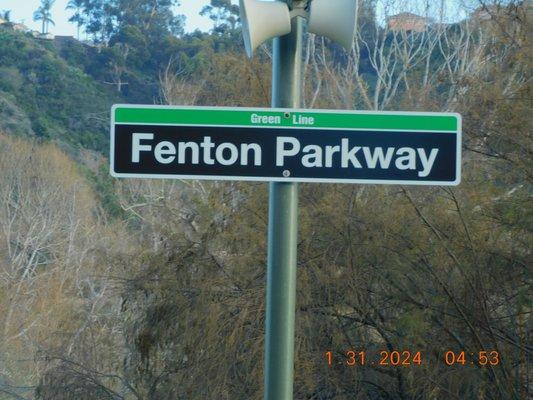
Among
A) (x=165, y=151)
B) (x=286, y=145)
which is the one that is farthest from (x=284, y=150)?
(x=165, y=151)

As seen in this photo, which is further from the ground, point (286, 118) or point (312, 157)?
point (286, 118)

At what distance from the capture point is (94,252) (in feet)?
43.8

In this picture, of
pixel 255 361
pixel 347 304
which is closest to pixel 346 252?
pixel 347 304

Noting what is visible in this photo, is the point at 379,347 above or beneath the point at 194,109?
beneath

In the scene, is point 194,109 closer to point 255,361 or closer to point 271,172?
point 271,172

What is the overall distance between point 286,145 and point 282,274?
0.53 metres

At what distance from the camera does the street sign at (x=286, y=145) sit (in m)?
3.52

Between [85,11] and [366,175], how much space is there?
4342 centimetres

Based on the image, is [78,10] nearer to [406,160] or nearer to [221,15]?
[221,15]

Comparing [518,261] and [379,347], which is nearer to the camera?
[518,261]
